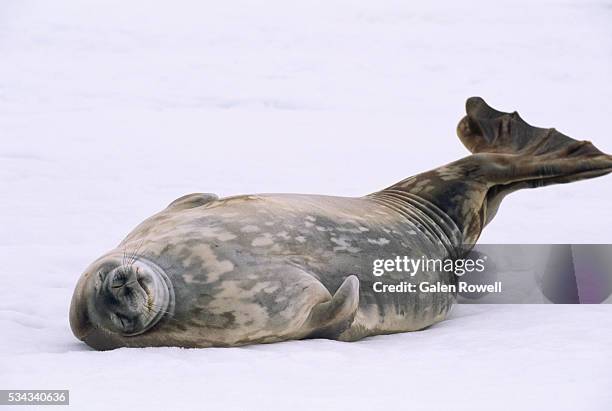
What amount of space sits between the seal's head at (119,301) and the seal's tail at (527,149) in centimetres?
178

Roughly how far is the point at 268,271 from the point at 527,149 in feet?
5.58

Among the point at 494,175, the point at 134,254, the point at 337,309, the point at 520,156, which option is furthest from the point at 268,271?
the point at 520,156

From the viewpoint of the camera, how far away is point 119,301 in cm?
407

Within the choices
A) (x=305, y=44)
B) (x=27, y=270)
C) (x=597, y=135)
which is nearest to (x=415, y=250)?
(x=27, y=270)

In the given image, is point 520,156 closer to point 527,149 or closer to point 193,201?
point 527,149

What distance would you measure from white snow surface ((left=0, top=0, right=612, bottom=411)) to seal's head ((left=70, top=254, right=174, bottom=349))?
0.29 feet

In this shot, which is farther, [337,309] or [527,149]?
[527,149]

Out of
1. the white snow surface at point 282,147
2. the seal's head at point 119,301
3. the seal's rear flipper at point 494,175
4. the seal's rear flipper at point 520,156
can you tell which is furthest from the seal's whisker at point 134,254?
the seal's rear flipper at point 520,156

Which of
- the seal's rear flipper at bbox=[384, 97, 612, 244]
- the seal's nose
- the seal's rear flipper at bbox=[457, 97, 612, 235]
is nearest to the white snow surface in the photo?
the seal's nose

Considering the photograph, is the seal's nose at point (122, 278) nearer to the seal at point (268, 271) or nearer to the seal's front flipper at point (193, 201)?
the seal at point (268, 271)

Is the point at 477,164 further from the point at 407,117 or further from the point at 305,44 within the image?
the point at 305,44

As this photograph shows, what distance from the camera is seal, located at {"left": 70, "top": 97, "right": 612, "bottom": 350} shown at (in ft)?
13.4

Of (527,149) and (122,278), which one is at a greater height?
(527,149)

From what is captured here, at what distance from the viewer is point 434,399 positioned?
3629mm
